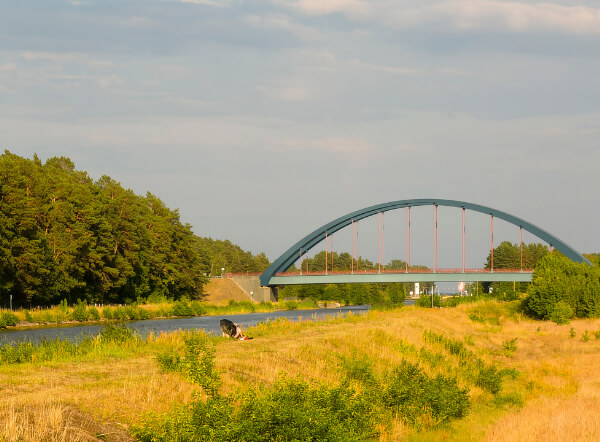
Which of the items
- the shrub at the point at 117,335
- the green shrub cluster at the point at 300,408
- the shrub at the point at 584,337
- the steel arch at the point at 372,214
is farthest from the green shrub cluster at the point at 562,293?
the steel arch at the point at 372,214

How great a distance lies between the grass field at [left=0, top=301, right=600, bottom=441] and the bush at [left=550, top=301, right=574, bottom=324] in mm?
17562

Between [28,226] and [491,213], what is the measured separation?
297 feet

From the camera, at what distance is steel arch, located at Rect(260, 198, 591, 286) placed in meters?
124

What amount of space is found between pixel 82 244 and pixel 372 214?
3032 inches

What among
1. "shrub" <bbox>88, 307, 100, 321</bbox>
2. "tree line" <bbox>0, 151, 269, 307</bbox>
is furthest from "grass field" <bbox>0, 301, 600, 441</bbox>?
"tree line" <bbox>0, 151, 269, 307</bbox>

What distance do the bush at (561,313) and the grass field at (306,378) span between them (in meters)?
17.6

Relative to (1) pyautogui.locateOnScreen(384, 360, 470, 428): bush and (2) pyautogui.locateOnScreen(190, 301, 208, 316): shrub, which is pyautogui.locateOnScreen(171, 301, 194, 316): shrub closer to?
(2) pyautogui.locateOnScreen(190, 301, 208, 316): shrub

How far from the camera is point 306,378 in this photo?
21734 millimetres

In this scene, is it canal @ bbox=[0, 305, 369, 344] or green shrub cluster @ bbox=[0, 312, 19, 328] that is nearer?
canal @ bbox=[0, 305, 369, 344]

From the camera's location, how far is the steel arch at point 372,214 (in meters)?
124

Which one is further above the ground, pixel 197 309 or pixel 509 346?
pixel 197 309

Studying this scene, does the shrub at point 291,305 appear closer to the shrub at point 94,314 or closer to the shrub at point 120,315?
the shrub at point 120,315

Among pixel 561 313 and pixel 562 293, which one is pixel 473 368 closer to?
pixel 561 313

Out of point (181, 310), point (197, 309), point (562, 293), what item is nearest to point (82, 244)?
point (181, 310)
